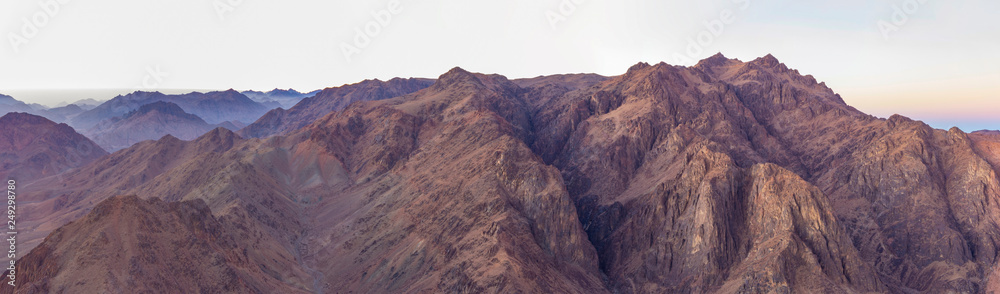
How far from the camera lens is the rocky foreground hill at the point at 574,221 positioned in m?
94.2

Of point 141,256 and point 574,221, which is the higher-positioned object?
point 141,256

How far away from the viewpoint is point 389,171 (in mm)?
179875

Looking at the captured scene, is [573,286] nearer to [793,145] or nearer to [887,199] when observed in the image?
[887,199]

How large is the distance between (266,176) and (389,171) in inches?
1488

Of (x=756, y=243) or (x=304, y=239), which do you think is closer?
(x=756, y=243)

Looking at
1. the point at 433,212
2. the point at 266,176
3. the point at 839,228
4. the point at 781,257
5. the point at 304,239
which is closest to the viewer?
the point at 781,257

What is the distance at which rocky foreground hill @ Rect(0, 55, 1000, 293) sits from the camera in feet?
309

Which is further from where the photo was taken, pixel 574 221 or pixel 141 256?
pixel 574 221

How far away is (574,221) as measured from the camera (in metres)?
127

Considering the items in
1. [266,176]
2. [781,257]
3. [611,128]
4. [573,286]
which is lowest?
[573,286]

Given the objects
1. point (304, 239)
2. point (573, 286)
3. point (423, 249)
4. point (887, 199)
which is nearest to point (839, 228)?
point (887, 199)

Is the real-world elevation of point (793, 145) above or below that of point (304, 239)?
above

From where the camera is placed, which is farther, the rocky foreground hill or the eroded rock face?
the rocky foreground hill

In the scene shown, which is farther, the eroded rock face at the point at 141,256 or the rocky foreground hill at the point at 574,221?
the rocky foreground hill at the point at 574,221
